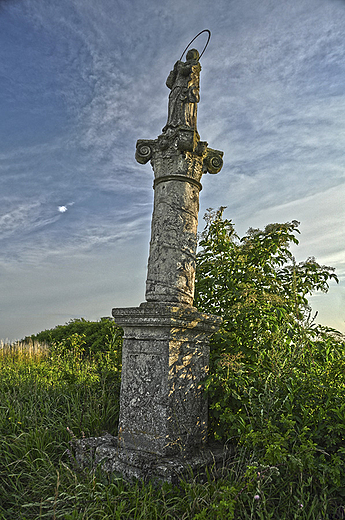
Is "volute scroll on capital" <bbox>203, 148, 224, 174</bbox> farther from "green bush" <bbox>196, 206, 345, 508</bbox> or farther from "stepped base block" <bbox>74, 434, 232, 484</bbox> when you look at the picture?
"stepped base block" <bbox>74, 434, 232, 484</bbox>

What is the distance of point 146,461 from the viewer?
3221mm

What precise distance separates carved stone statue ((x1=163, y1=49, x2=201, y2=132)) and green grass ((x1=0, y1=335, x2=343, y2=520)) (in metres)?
3.19

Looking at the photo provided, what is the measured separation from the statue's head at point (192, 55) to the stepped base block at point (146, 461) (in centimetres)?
416

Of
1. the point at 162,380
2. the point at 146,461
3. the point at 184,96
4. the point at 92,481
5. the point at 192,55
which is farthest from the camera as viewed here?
the point at 192,55

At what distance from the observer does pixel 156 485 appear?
9.98ft

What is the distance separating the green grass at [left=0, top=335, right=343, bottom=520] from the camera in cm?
262

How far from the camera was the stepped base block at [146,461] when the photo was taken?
122 inches

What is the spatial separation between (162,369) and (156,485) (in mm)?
888

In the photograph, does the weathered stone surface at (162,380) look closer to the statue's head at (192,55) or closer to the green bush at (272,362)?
the green bush at (272,362)

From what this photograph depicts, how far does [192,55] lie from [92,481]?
14.4 ft

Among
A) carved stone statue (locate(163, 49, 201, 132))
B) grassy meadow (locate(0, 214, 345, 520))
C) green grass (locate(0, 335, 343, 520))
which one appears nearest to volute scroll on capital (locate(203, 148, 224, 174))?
carved stone statue (locate(163, 49, 201, 132))

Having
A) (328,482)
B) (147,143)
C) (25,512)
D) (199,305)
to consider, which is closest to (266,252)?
(199,305)

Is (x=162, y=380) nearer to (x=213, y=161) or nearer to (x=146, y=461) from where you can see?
(x=146, y=461)

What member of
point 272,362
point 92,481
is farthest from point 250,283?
point 92,481
